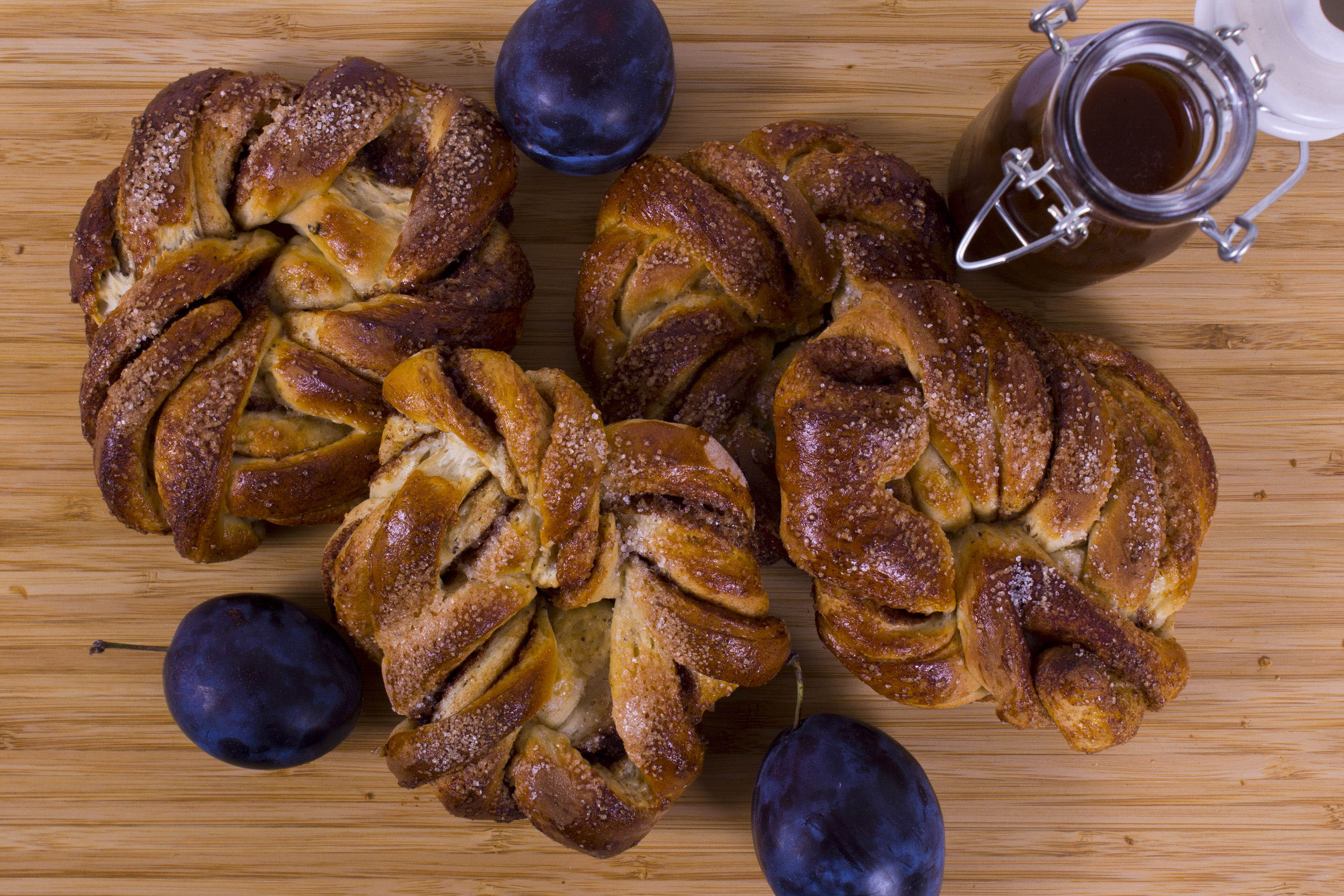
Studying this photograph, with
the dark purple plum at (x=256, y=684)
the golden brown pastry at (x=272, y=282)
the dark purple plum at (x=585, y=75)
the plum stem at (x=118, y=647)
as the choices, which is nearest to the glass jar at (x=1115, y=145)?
the dark purple plum at (x=585, y=75)

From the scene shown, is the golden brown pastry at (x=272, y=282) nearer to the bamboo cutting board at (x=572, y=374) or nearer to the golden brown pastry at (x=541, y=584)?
the golden brown pastry at (x=541, y=584)

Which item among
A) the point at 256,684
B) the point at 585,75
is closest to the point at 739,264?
the point at 585,75

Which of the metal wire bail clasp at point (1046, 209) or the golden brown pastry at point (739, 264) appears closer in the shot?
the metal wire bail clasp at point (1046, 209)

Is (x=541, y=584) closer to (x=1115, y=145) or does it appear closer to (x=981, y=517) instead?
(x=981, y=517)

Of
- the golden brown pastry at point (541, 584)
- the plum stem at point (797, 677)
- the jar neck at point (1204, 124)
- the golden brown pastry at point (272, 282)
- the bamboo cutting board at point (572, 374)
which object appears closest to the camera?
the jar neck at point (1204, 124)

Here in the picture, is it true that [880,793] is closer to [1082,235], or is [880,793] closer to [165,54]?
[1082,235]
